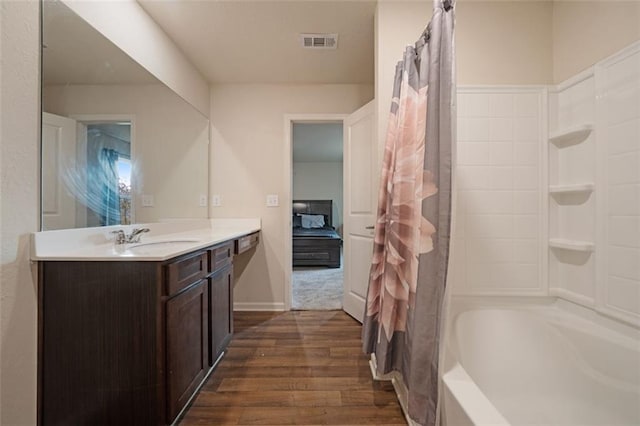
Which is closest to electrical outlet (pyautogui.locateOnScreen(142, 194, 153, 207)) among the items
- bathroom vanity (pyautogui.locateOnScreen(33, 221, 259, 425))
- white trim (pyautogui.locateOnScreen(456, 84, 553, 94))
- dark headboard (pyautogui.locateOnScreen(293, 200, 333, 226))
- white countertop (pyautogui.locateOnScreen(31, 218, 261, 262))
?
white countertop (pyautogui.locateOnScreen(31, 218, 261, 262))

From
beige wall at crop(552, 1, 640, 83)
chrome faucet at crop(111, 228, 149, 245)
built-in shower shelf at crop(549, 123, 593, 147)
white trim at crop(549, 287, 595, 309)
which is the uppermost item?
beige wall at crop(552, 1, 640, 83)

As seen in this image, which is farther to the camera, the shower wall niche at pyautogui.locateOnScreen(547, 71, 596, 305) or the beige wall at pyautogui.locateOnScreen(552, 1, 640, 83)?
the shower wall niche at pyautogui.locateOnScreen(547, 71, 596, 305)

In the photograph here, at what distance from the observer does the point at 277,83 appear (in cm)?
278

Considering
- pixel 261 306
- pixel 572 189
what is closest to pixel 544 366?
pixel 572 189

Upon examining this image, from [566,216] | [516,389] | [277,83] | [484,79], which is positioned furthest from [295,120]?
[516,389]

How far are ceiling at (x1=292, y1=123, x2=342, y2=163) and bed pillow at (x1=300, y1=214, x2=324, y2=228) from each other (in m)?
1.48

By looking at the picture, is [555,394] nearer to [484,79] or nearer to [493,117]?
[493,117]

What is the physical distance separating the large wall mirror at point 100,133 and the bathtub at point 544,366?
73.2 inches

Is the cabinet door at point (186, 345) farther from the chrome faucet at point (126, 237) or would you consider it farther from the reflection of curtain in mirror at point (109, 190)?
the reflection of curtain in mirror at point (109, 190)

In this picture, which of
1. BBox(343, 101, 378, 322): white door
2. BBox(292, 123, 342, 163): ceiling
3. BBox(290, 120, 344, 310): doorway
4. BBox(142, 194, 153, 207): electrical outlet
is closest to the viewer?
BBox(142, 194, 153, 207): electrical outlet

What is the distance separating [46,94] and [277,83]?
77.3 inches

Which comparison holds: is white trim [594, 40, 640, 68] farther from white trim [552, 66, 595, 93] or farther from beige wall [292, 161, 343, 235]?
beige wall [292, 161, 343, 235]

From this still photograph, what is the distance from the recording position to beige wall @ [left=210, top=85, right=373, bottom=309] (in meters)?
2.79

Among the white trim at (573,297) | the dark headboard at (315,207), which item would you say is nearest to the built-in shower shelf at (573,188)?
the white trim at (573,297)
